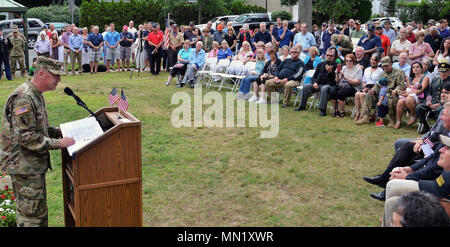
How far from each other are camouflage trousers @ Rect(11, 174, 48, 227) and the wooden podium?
0.29m

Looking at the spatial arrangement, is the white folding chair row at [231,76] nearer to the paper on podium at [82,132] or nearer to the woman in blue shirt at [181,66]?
the woman in blue shirt at [181,66]

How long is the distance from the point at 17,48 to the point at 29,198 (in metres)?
14.9

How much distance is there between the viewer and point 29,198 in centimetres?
383

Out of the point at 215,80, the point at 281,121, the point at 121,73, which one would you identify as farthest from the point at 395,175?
the point at 121,73

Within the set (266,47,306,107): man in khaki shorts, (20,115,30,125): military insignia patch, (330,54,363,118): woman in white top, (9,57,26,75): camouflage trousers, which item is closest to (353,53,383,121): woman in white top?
(330,54,363,118): woman in white top

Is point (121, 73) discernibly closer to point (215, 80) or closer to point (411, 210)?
point (215, 80)

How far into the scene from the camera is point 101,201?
3.70 meters

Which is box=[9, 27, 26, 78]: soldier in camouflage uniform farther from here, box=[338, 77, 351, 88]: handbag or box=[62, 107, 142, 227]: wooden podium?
box=[62, 107, 142, 227]: wooden podium

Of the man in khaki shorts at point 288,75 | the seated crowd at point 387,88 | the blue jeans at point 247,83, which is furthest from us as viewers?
the blue jeans at point 247,83

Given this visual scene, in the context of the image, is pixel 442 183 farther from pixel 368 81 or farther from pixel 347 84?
pixel 347 84

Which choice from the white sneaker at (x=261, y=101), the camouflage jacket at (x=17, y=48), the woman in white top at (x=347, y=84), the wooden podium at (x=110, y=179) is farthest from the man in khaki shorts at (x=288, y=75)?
the camouflage jacket at (x=17, y=48)

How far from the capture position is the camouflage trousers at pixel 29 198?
3.83m

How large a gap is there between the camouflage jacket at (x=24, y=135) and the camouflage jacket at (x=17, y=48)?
47.9 ft
